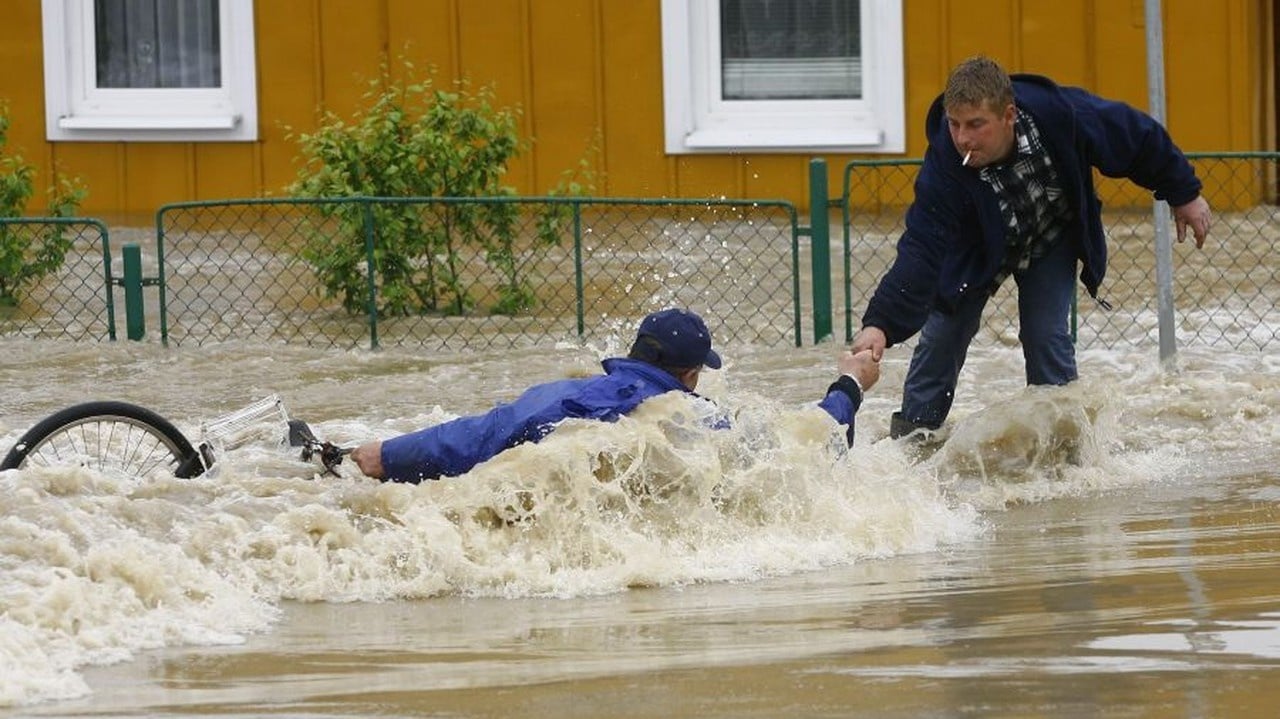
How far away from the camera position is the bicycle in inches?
268

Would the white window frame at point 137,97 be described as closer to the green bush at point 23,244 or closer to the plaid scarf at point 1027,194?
the green bush at point 23,244

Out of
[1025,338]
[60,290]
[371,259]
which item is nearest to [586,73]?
[371,259]

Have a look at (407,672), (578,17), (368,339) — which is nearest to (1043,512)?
(407,672)

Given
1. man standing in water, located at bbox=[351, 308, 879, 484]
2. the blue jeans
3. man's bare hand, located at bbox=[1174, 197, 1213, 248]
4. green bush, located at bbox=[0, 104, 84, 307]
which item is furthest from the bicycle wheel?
green bush, located at bbox=[0, 104, 84, 307]

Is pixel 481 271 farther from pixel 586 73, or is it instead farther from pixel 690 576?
pixel 690 576

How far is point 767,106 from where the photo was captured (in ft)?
49.2

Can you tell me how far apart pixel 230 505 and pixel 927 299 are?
2.53 meters

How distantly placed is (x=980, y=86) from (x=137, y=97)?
948cm

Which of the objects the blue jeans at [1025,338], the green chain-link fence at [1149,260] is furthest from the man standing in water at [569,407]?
the green chain-link fence at [1149,260]

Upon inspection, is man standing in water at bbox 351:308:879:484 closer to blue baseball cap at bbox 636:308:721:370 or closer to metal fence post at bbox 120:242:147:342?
blue baseball cap at bbox 636:308:721:370

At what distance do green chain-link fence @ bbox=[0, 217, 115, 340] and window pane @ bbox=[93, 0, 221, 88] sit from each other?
9.89ft

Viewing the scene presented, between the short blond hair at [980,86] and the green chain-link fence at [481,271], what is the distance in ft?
12.1

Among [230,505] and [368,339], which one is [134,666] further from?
[368,339]

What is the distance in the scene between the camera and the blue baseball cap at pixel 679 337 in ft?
23.0
